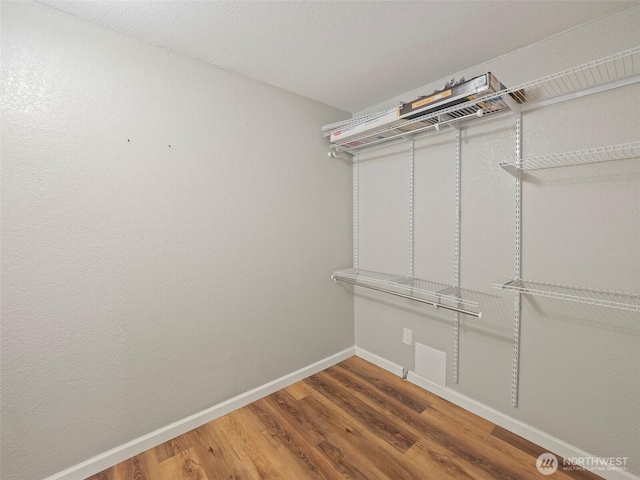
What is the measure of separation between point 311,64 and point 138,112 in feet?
3.34

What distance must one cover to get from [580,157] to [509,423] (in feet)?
4.99

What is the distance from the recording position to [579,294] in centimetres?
144

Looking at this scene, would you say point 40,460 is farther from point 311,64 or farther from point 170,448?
point 311,64

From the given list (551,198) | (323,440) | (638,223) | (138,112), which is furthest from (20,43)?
(638,223)

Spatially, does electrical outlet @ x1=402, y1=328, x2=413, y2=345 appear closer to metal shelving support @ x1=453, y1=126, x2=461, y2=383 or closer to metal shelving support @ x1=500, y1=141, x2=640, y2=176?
metal shelving support @ x1=453, y1=126, x2=461, y2=383

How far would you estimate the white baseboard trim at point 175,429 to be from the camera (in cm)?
139

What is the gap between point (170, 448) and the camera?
158 cm

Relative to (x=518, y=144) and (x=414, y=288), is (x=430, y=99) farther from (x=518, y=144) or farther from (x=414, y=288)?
(x=414, y=288)

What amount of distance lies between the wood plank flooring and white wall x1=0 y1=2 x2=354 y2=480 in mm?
207

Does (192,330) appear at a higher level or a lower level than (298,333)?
higher

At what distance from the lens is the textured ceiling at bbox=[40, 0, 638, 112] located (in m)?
1.28

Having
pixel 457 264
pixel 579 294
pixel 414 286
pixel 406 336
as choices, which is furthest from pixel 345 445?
pixel 579 294

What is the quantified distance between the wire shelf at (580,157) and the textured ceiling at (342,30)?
2.07 ft

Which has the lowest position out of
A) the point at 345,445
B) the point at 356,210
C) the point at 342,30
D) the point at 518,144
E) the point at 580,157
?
the point at 345,445
